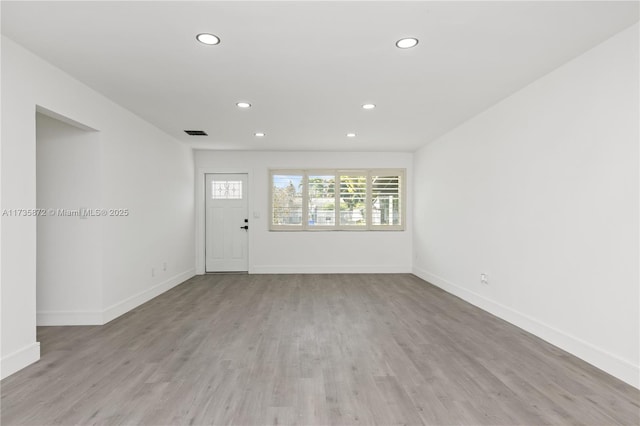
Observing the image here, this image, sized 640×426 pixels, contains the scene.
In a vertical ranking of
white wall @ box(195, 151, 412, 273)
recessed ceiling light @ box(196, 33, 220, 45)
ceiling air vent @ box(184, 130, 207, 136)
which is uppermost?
recessed ceiling light @ box(196, 33, 220, 45)

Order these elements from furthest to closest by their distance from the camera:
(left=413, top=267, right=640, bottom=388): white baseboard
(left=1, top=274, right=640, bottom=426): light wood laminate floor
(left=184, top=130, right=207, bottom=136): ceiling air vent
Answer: (left=184, top=130, right=207, bottom=136): ceiling air vent, (left=413, top=267, right=640, bottom=388): white baseboard, (left=1, top=274, right=640, bottom=426): light wood laminate floor

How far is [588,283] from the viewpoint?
2.68 m

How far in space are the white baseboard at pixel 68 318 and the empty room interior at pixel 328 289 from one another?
2 centimetres

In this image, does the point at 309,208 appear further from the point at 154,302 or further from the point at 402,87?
the point at 402,87

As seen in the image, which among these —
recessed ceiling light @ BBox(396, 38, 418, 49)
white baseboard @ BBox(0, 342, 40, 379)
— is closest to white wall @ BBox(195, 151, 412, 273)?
white baseboard @ BBox(0, 342, 40, 379)

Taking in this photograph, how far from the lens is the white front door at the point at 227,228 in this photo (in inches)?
266

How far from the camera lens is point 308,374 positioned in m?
2.45

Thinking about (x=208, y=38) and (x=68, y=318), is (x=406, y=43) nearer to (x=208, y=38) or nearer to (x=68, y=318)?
(x=208, y=38)

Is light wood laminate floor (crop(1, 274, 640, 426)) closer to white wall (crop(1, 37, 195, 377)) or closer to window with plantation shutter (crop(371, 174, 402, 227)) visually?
white wall (crop(1, 37, 195, 377))

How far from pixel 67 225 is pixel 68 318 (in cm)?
96

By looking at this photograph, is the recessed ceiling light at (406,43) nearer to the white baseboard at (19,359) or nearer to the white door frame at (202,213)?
the white baseboard at (19,359)

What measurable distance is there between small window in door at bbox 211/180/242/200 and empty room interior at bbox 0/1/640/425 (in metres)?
1.56

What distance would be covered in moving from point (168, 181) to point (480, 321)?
476 centimetres

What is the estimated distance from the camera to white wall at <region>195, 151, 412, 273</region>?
21.9 feet
